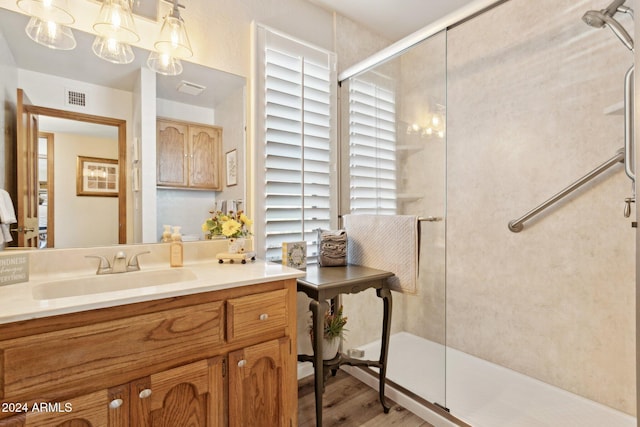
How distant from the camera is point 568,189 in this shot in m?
1.74

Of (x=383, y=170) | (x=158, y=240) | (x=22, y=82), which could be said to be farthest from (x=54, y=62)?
(x=383, y=170)

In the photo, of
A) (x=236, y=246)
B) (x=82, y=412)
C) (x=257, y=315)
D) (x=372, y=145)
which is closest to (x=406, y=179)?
(x=372, y=145)

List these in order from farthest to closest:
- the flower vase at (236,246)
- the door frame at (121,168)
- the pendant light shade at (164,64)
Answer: the flower vase at (236,246) → the pendant light shade at (164,64) → the door frame at (121,168)

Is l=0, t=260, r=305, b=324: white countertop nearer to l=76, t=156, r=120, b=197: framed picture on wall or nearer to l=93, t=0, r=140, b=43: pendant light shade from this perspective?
l=76, t=156, r=120, b=197: framed picture on wall

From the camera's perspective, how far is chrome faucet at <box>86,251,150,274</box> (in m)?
1.29

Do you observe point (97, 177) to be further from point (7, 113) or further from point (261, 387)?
point (261, 387)

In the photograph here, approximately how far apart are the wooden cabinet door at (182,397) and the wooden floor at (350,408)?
2.34ft

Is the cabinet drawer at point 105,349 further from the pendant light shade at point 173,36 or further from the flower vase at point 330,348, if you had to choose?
the pendant light shade at point 173,36

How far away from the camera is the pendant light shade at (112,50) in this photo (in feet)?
4.44

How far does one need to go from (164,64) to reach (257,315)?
4.19 ft

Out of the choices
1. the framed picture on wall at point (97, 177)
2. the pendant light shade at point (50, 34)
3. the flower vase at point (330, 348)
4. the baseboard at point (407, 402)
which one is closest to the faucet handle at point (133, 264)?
the framed picture on wall at point (97, 177)

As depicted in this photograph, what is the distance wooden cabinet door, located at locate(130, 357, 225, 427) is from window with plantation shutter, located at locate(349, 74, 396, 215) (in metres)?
1.31

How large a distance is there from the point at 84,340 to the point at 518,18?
277cm

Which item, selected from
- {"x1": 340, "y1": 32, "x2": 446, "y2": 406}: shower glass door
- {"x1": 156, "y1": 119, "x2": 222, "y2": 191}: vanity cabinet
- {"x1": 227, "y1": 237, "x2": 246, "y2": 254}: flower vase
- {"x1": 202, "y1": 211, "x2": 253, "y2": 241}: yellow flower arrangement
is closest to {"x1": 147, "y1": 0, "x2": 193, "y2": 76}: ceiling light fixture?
{"x1": 156, "y1": 119, "x2": 222, "y2": 191}: vanity cabinet
